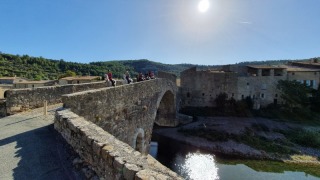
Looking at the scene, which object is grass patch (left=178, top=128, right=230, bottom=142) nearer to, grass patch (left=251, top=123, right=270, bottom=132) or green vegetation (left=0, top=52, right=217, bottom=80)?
grass patch (left=251, top=123, right=270, bottom=132)

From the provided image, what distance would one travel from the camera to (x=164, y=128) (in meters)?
36.0

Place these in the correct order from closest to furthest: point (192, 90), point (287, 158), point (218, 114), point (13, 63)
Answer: point (287, 158) → point (218, 114) → point (192, 90) → point (13, 63)

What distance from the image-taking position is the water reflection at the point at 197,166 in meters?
21.4

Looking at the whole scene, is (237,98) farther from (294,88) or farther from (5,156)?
(5,156)

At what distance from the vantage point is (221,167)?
23.5 m

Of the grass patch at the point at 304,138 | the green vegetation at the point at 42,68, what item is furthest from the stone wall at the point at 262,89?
the green vegetation at the point at 42,68

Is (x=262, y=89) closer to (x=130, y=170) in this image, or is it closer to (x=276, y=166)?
(x=276, y=166)

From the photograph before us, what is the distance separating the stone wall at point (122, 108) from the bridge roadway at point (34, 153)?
3.69 feet

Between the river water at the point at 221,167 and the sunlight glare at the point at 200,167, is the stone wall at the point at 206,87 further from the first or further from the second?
the sunlight glare at the point at 200,167

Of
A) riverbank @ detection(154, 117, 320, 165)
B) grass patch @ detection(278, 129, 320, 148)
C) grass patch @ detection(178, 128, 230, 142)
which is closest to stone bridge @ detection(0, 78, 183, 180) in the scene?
riverbank @ detection(154, 117, 320, 165)

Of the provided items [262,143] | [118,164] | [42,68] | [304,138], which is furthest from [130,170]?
[42,68]

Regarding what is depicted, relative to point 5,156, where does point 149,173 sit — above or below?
above

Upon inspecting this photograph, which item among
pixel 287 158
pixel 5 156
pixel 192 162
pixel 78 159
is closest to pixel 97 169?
pixel 78 159

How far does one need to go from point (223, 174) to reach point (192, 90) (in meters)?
23.1
